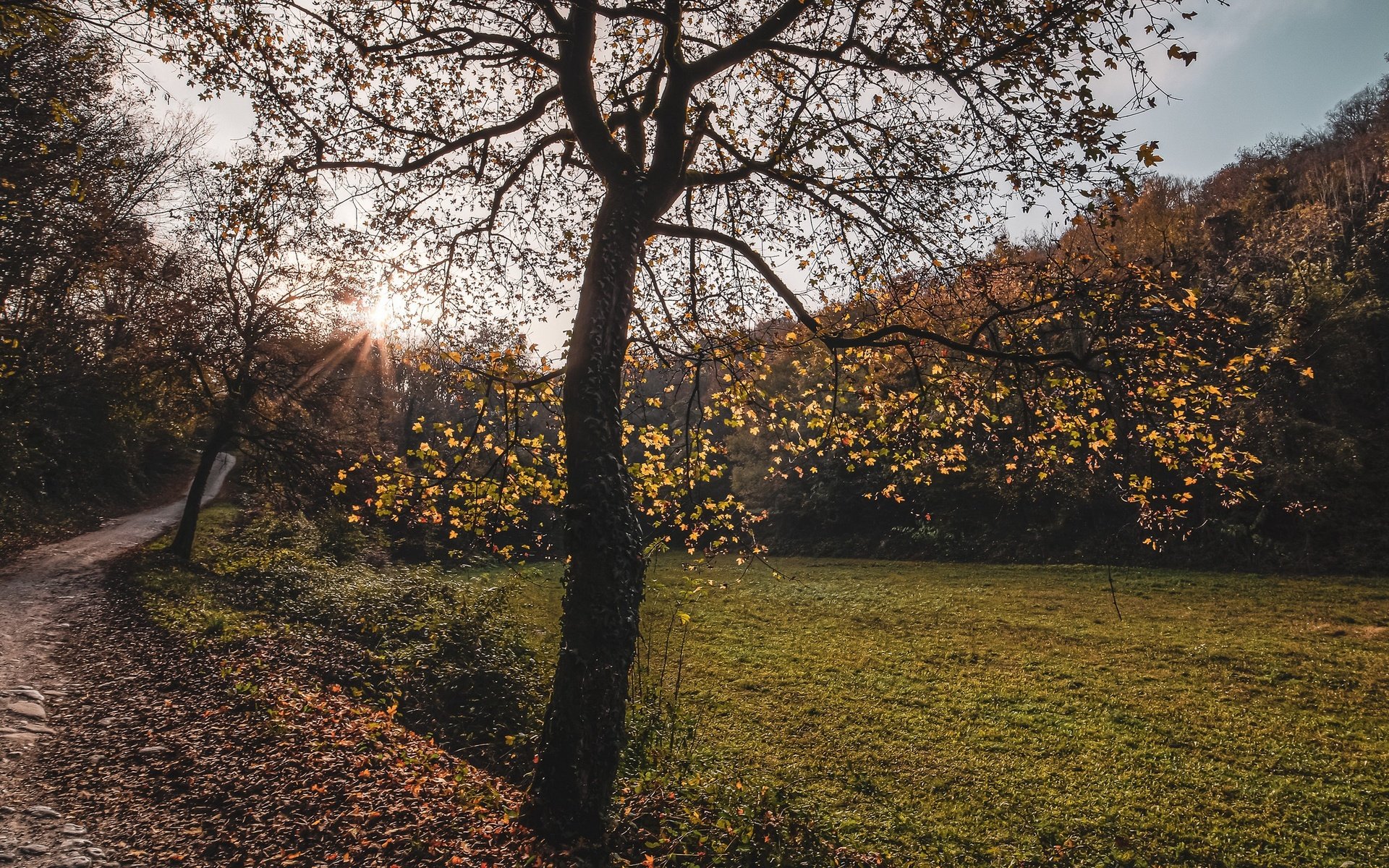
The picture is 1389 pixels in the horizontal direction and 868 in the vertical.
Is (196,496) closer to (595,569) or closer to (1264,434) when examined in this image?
(595,569)


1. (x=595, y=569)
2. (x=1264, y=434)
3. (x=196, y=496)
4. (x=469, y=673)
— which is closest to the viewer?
(x=595, y=569)

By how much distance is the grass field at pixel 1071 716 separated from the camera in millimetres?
7258

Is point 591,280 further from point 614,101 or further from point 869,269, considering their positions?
point 869,269

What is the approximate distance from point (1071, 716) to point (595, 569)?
10.1 meters

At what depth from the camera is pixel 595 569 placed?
5.16 meters

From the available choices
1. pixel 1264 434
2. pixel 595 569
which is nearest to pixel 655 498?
pixel 595 569

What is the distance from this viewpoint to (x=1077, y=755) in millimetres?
9281

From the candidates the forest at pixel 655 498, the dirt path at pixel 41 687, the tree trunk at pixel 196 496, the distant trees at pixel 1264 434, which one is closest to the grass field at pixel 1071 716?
the forest at pixel 655 498

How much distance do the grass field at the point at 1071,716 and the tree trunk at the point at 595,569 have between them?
1.77 m

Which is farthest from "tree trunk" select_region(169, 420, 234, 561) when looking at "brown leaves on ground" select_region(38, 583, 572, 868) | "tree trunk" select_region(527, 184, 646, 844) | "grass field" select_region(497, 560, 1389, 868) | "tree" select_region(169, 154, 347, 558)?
"tree trunk" select_region(527, 184, 646, 844)

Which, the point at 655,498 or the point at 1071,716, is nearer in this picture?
the point at 655,498

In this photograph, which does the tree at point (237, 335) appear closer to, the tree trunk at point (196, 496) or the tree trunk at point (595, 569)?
the tree trunk at point (196, 496)

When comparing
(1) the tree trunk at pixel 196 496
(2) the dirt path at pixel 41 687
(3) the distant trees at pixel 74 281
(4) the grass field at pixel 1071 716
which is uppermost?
(3) the distant trees at pixel 74 281

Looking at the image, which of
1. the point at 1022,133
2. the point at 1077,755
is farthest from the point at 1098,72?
the point at 1077,755
